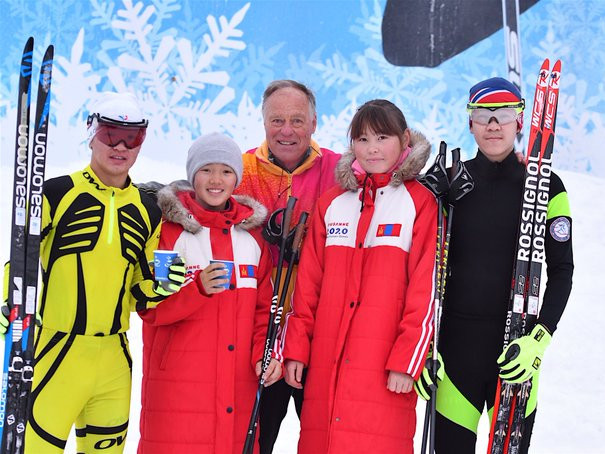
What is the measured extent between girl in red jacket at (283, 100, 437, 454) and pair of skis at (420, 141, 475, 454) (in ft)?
0.11

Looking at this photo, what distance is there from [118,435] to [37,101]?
116cm

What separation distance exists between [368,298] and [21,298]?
1148 millimetres

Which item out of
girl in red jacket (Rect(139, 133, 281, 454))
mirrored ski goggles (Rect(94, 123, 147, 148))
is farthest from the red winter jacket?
mirrored ski goggles (Rect(94, 123, 147, 148))

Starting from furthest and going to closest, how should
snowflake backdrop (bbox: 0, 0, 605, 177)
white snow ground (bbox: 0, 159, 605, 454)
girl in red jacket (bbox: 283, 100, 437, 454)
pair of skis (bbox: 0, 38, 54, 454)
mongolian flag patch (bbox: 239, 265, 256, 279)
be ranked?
snowflake backdrop (bbox: 0, 0, 605, 177) < white snow ground (bbox: 0, 159, 605, 454) < mongolian flag patch (bbox: 239, 265, 256, 279) < girl in red jacket (bbox: 283, 100, 437, 454) < pair of skis (bbox: 0, 38, 54, 454)

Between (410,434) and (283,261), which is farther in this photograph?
(283,261)

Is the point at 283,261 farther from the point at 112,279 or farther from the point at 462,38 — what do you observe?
the point at 462,38

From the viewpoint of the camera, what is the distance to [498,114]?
8.52 ft

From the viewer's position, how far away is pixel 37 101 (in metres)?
2.44

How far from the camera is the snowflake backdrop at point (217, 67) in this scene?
282 inches

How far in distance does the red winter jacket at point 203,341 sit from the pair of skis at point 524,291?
34.5 inches

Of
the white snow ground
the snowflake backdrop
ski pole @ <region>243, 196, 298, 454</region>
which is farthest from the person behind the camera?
the snowflake backdrop

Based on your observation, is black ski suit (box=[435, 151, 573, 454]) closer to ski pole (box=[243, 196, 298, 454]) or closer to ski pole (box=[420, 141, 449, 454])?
ski pole (box=[420, 141, 449, 454])

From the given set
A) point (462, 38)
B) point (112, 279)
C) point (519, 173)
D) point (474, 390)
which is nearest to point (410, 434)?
point (474, 390)

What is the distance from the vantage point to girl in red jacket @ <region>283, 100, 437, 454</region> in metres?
2.48
